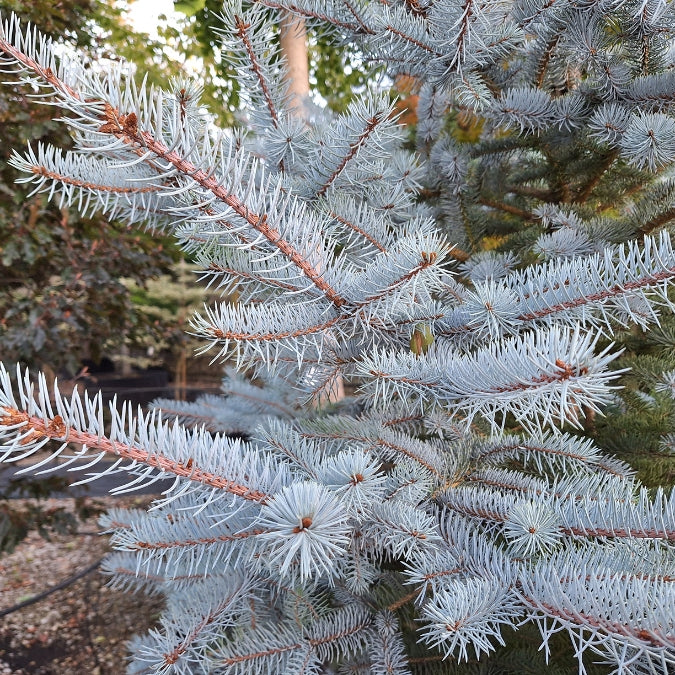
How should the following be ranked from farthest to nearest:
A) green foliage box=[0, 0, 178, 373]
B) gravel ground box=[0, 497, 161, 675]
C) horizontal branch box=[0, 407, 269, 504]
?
gravel ground box=[0, 497, 161, 675]
green foliage box=[0, 0, 178, 373]
horizontal branch box=[0, 407, 269, 504]

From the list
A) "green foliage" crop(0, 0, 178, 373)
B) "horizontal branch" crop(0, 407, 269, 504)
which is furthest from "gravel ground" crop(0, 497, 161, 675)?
"horizontal branch" crop(0, 407, 269, 504)

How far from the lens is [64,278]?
1.98m

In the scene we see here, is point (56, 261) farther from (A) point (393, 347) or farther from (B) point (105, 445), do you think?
(B) point (105, 445)

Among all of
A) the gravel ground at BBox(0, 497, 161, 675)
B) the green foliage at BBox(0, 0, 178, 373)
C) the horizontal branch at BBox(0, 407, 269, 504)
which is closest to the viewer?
the horizontal branch at BBox(0, 407, 269, 504)

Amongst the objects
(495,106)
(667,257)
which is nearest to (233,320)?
(667,257)

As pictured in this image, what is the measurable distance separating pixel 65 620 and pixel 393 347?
2405 mm

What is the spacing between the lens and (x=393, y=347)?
2.39 ft

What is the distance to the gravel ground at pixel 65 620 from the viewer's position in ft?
6.52

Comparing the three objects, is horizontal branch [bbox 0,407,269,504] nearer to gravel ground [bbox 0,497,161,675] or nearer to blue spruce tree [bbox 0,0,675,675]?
blue spruce tree [bbox 0,0,675,675]

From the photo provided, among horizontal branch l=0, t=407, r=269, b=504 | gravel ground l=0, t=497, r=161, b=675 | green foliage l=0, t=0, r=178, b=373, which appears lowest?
gravel ground l=0, t=497, r=161, b=675

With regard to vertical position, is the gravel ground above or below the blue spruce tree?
below

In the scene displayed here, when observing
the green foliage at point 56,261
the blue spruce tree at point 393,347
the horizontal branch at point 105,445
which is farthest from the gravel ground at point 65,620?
the horizontal branch at point 105,445

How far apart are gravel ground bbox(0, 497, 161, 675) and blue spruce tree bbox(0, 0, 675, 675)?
1247 mm

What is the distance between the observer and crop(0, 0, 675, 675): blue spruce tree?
0.43 metres
